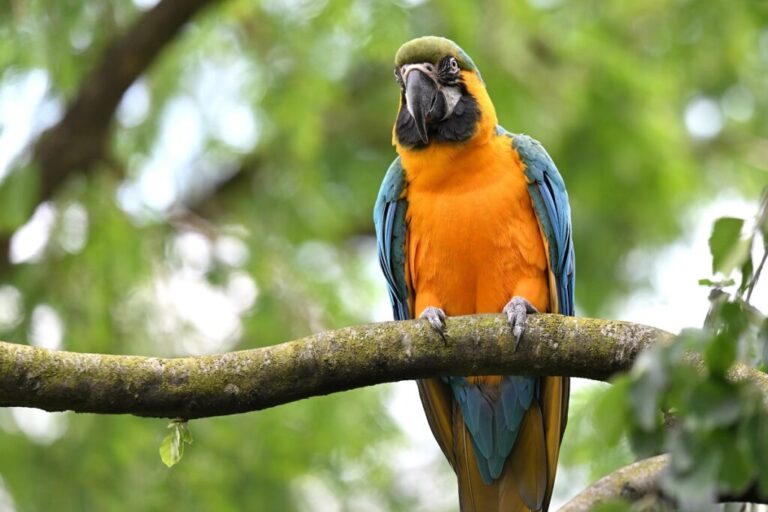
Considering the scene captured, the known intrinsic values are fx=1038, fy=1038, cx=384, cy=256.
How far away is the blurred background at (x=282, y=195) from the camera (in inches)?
259

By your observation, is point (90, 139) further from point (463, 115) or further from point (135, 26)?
point (463, 115)

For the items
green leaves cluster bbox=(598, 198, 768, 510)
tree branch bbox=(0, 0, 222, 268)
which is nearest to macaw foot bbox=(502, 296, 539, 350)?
green leaves cluster bbox=(598, 198, 768, 510)

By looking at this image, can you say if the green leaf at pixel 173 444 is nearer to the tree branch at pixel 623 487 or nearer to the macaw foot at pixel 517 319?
the macaw foot at pixel 517 319

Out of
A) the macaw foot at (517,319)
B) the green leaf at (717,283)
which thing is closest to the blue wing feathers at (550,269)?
the macaw foot at (517,319)

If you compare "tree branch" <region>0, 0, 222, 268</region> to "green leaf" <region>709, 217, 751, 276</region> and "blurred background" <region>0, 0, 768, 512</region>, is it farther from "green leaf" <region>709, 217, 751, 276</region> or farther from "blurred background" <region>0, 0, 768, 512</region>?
"green leaf" <region>709, 217, 751, 276</region>

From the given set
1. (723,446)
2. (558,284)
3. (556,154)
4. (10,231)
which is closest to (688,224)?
(556,154)

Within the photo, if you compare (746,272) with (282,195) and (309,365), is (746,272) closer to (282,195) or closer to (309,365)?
(309,365)

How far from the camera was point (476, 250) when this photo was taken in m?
4.44

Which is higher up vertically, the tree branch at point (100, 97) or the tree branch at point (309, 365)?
the tree branch at point (100, 97)

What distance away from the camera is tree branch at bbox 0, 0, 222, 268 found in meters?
6.43

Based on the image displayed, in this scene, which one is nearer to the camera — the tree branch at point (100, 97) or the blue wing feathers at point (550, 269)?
the blue wing feathers at point (550, 269)

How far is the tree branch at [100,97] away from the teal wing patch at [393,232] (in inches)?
90.0

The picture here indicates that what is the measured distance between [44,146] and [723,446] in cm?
561

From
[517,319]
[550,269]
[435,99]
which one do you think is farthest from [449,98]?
[517,319]
